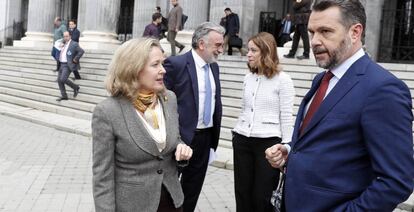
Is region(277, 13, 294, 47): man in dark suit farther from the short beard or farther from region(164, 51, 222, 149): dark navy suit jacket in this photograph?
the short beard

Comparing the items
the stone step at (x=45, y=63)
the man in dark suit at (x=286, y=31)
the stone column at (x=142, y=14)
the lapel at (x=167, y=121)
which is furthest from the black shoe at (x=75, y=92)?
the lapel at (x=167, y=121)

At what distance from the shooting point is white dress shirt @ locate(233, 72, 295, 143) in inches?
155

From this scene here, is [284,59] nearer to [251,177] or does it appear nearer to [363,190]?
[251,177]

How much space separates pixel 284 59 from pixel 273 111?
793 cm

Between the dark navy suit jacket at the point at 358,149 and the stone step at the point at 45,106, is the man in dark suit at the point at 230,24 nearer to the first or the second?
the stone step at the point at 45,106

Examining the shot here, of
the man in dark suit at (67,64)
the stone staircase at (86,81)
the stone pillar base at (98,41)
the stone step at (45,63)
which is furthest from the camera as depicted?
the stone pillar base at (98,41)

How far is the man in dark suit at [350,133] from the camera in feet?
5.97

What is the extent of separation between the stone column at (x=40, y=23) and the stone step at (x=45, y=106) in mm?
6966

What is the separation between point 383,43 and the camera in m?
15.1

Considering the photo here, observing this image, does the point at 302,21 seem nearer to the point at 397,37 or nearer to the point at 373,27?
the point at 373,27

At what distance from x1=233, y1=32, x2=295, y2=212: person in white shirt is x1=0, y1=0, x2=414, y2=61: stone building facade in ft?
32.3

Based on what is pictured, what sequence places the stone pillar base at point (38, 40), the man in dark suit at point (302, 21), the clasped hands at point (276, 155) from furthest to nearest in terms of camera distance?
1. the stone pillar base at point (38, 40)
2. the man in dark suit at point (302, 21)
3. the clasped hands at point (276, 155)

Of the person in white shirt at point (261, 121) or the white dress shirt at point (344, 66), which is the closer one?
the white dress shirt at point (344, 66)

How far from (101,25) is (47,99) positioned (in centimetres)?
568
